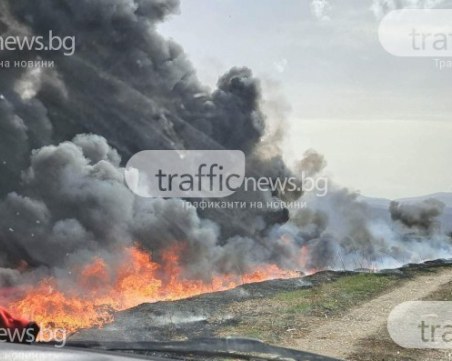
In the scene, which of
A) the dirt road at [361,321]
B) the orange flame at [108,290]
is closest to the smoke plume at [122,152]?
the orange flame at [108,290]

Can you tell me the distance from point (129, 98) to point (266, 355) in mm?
1514

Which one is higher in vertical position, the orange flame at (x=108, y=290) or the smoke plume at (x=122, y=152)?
the smoke plume at (x=122, y=152)

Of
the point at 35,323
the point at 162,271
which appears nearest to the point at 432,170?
the point at 162,271

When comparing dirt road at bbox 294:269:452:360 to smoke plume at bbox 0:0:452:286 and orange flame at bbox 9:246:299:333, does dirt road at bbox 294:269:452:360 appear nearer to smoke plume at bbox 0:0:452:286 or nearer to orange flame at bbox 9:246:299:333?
smoke plume at bbox 0:0:452:286

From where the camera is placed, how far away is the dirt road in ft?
13.4

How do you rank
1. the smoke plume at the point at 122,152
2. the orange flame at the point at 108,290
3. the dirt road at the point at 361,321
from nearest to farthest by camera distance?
the dirt road at the point at 361,321 → the smoke plume at the point at 122,152 → the orange flame at the point at 108,290

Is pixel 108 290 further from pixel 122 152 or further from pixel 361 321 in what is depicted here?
pixel 361 321

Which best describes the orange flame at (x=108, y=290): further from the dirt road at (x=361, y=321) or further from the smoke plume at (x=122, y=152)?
the dirt road at (x=361, y=321)

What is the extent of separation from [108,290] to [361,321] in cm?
135

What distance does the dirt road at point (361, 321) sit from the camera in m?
4.07

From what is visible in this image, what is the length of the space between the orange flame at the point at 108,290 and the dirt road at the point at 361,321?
0.56 m

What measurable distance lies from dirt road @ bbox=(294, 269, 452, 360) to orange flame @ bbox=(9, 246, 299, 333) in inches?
22.1

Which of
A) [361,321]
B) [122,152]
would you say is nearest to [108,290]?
[122,152]

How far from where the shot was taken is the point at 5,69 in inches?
179
